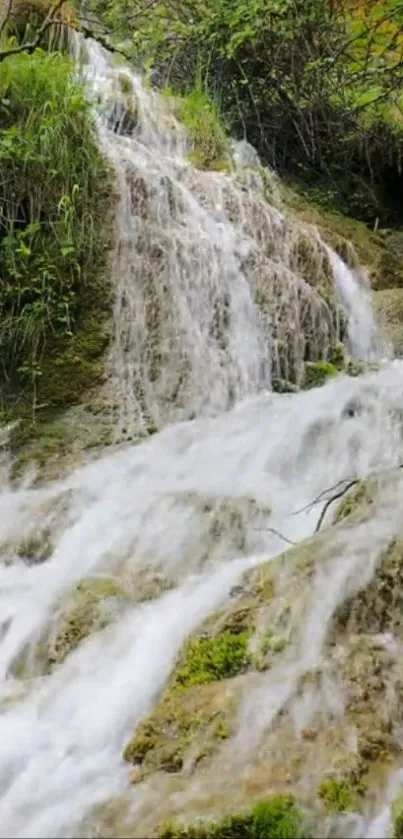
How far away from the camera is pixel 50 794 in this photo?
201 centimetres

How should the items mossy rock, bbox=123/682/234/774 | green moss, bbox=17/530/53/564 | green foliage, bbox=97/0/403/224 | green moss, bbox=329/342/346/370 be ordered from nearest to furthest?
mossy rock, bbox=123/682/234/774, green moss, bbox=17/530/53/564, green moss, bbox=329/342/346/370, green foliage, bbox=97/0/403/224

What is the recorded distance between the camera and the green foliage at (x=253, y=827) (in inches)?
66.4

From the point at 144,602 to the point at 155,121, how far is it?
16.9 feet

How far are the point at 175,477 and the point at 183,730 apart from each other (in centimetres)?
205

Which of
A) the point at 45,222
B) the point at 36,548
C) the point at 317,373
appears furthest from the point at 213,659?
the point at 45,222

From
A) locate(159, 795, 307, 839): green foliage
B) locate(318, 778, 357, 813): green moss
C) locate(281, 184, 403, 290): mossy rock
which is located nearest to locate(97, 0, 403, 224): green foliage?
locate(281, 184, 403, 290): mossy rock

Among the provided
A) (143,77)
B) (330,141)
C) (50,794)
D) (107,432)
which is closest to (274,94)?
(330,141)

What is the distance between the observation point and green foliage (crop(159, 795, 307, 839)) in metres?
1.69

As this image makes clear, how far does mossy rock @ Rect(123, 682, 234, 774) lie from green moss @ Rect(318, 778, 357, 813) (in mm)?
291

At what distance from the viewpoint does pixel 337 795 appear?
1.77 m

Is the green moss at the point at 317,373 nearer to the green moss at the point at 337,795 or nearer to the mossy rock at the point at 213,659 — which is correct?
the mossy rock at the point at 213,659

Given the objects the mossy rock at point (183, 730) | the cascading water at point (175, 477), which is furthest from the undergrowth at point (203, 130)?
the mossy rock at point (183, 730)

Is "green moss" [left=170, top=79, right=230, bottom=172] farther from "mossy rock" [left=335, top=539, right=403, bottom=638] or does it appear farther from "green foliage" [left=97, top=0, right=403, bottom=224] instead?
"mossy rock" [left=335, top=539, right=403, bottom=638]

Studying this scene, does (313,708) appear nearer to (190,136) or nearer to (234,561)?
(234,561)
